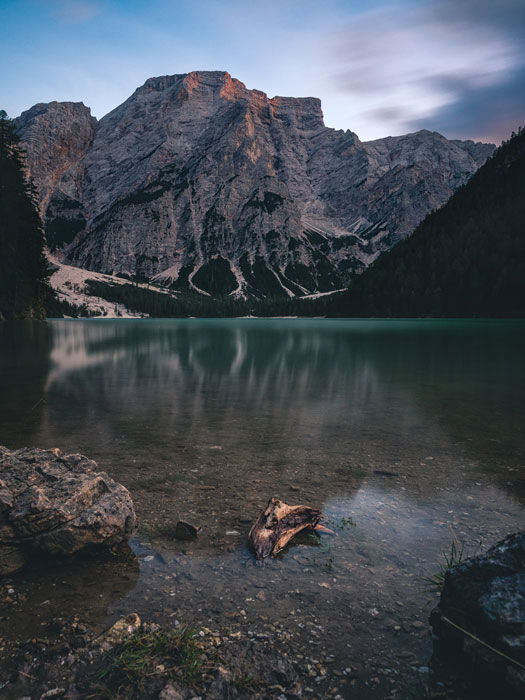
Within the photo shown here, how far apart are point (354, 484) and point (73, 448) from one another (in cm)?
982

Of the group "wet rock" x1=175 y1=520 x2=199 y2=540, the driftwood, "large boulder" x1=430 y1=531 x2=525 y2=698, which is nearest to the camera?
"large boulder" x1=430 y1=531 x2=525 y2=698

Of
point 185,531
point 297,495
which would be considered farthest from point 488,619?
point 297,495

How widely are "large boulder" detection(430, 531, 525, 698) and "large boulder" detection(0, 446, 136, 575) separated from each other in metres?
5.88

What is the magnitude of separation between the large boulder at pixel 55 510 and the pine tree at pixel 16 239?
10118 cm

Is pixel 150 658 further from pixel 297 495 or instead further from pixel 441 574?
pixel 297 495

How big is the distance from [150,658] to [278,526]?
3.66 metres

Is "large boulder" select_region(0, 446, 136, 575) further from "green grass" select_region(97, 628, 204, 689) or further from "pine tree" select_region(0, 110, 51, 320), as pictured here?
"pine tree" select_region(0, 110, 51, 320)

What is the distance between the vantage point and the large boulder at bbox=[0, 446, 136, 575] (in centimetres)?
717

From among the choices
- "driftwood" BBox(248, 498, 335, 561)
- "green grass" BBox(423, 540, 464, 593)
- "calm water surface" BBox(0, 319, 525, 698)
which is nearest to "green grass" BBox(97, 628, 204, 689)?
"calm water surface" BBox(0, 319, 525, 698)

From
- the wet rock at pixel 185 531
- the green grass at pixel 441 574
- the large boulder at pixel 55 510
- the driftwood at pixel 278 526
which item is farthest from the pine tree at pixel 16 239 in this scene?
the green grass at pixel 441 574

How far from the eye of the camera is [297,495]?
10.5 metres

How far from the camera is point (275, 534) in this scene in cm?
796

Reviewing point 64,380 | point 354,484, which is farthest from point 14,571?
point 64,380

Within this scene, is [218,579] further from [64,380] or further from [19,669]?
[64,380]
